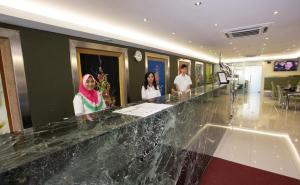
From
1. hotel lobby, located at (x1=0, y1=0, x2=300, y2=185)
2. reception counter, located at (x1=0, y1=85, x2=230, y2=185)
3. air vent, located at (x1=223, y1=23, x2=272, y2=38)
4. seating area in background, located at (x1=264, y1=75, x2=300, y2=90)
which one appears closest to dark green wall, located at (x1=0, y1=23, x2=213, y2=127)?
hotel lobby, located at (x1=0, y1=0, x2=300, y2=185)

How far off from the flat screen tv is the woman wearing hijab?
13.5 m

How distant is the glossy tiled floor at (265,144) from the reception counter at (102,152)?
6.40 feet

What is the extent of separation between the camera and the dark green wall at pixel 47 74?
2.76m

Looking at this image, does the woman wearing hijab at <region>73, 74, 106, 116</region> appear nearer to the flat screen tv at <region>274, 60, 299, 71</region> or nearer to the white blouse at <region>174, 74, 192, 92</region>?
the white blouse at <region>174, 74, 192, 92</region>

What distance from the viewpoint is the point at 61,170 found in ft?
2.21

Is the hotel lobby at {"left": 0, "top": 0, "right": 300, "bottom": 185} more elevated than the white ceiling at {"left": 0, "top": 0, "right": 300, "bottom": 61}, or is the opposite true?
the white ceiling at {"left": 0, "top": 0, "right": 300, "bottom": 61}

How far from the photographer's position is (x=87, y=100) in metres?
2.23

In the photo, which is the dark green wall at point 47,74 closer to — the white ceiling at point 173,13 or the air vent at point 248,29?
the white ceiling at point 173,13

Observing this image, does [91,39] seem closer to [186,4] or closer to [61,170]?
[186,4]

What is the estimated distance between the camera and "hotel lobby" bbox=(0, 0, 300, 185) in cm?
81

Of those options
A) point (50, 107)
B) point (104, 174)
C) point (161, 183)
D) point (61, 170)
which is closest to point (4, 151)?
point (61, 170)

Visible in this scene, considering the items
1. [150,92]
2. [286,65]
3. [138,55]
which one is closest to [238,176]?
[150,92]

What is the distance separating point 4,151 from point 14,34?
9.06ft

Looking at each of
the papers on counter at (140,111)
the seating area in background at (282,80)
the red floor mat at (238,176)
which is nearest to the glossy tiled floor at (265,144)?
the red floor mat at (238,176)
